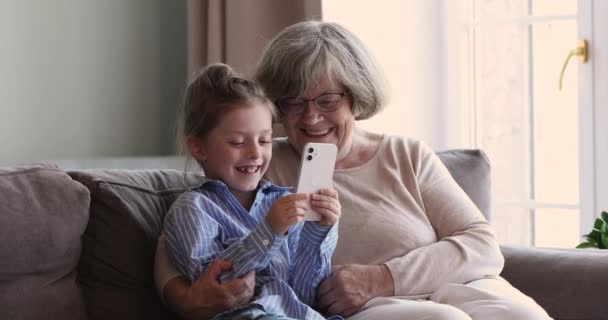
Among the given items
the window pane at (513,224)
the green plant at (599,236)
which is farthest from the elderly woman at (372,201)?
the window pane at (513,224)

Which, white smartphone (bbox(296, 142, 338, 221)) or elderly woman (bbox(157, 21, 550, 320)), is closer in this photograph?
white smartphone (bbox(296, 142, 338, 221))

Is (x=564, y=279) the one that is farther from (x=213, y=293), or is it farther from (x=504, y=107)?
(x=504, y=107)

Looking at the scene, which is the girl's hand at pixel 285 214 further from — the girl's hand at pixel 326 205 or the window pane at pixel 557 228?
the window pane at pixel 557 228

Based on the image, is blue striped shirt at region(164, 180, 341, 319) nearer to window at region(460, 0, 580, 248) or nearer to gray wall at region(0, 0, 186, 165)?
gray wall at region(0, 0, 186, 165)

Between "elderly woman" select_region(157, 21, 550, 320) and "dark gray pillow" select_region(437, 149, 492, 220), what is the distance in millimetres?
269

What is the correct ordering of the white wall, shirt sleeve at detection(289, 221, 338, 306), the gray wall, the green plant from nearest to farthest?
1. shirt sleeve at detection(289, 221, 338, 306)
2. the green plant
3. the gray wall
4. the white wall

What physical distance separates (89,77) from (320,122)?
1.53 m

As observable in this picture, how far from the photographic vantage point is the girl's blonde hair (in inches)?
68.8

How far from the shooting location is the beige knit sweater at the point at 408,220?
1.86m

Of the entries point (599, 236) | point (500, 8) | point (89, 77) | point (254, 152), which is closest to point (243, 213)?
point (254, 152)

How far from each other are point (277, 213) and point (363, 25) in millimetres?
1945

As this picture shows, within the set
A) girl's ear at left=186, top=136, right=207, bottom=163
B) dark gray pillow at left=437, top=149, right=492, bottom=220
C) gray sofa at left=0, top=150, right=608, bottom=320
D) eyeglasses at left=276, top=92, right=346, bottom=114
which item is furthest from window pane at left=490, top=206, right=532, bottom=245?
girl's ear at left=186, top=136, right=207, bottom=163

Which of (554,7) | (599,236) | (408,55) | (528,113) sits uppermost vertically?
(554,7)

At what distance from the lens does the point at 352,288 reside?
5.78ft
